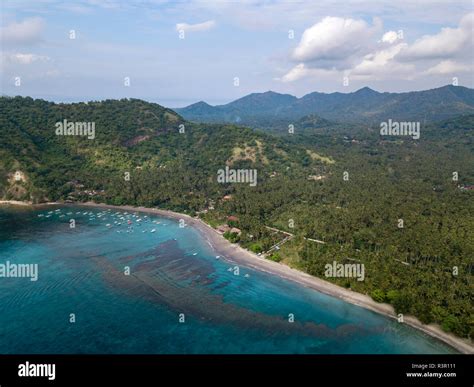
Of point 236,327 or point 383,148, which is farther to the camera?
point 383,148

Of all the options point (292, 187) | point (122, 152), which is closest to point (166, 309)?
point (292, 187)

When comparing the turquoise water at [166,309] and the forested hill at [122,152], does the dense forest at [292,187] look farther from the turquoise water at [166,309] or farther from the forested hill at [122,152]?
the turquoise water at [166,309]

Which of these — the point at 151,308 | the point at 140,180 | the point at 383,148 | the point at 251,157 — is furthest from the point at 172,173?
the point at 383,148

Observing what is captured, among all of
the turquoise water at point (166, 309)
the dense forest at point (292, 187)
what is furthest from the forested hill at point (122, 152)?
the turquoise water at point (166, 309)

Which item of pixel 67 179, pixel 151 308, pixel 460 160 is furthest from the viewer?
pixel 460 160

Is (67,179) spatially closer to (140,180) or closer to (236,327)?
(140,180)

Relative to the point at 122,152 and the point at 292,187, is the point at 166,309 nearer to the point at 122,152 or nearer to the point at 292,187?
the point at 292,187

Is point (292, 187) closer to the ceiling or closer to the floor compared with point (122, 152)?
closer to the floor
